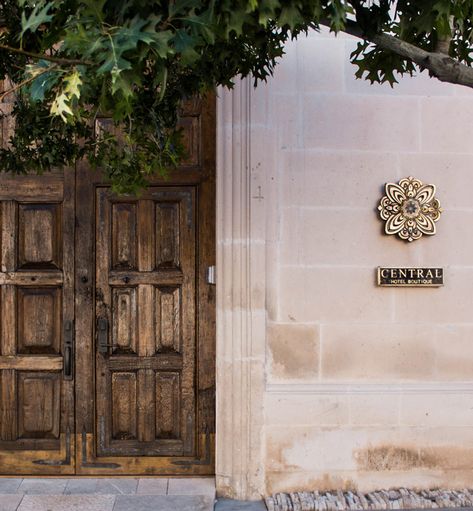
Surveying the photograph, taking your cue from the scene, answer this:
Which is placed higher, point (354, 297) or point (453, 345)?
point (354, 297)

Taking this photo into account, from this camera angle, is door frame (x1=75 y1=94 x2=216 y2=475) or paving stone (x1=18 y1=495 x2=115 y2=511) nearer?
paving stone (x1=18 y1=495 x2=115 y2=511)

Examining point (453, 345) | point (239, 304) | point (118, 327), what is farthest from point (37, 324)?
point (453, 345)

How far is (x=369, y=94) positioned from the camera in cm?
433

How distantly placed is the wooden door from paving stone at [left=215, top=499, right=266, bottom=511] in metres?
1.25

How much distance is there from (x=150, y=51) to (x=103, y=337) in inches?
113

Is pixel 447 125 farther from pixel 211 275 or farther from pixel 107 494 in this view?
pixel 107 494

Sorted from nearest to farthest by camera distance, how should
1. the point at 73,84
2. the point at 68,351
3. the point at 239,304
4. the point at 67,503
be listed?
the point at 73,84 → the point at 67,503 → the point at 239,304 → the point at 68,351

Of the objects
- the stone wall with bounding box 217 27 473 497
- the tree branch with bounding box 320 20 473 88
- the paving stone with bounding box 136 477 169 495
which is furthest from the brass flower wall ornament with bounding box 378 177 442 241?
the paving stone with bounding box 136 477 169 495

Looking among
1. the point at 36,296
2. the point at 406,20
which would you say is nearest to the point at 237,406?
the point at 36,296

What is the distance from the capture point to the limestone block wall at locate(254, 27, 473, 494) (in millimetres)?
4293

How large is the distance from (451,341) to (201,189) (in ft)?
7.34

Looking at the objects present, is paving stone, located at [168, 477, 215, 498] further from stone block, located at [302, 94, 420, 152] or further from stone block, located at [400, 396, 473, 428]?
stone block, located at [302, 94, 420, 152]

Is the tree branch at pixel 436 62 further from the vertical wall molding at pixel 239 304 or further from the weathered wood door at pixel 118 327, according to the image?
the weathered wood door at pixel 118 327

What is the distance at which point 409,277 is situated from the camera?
4309 millimetres
